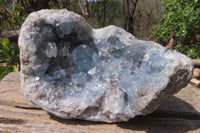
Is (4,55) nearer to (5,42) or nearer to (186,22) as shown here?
(5,42)

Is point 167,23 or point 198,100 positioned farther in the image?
Result: point 167,23

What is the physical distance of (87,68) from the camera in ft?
4.58

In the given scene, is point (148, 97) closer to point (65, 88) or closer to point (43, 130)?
point (65, 88)

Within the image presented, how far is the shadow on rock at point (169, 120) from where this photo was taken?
131cm

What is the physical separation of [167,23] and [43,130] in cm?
294

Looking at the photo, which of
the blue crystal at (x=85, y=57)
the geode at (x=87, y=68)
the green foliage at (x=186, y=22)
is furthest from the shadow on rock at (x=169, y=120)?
the green foliage at (x=186, y=22)

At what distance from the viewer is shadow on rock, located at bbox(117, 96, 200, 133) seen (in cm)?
131

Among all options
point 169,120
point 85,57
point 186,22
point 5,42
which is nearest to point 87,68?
point 85,57

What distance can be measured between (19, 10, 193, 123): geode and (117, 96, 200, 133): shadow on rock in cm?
22

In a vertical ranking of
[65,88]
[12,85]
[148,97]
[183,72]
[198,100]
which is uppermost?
[183,72]

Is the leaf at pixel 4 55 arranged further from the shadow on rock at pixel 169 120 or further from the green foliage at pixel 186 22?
the green foliage at pixel 186 22

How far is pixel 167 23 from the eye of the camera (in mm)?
3314

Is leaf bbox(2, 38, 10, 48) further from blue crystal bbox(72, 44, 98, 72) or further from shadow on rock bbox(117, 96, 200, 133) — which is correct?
shadow on rock bbox(117, 96, 200, 133)

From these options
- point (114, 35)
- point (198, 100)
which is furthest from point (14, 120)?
point (198, 100)
